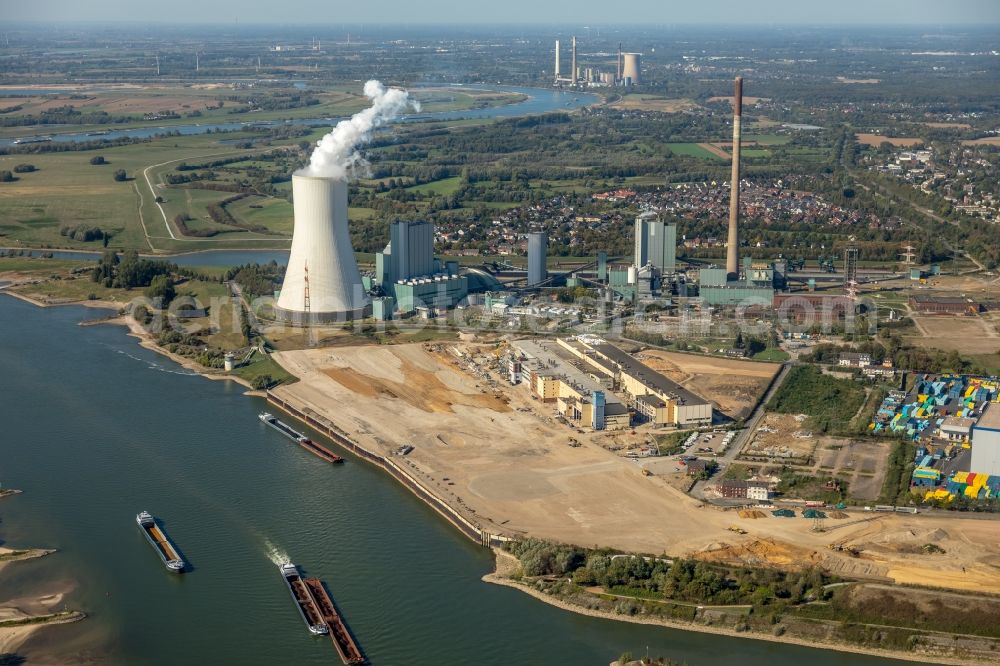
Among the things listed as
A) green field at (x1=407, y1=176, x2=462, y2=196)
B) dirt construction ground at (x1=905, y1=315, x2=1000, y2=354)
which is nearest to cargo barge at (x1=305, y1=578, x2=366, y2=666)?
dirt construction ground at (x1=905, y1=315, x2=1000, y2=354)

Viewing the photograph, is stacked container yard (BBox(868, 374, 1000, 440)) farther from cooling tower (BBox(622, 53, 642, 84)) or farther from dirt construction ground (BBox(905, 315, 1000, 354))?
cooling tower (BBox(622, 53, 642, 84))

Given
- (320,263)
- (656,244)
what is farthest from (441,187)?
(320,263)

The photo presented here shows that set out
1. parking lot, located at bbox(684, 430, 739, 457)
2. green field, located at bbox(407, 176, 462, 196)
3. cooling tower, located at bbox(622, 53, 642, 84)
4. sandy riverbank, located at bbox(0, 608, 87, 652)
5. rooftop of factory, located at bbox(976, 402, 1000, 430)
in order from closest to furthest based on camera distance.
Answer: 1. sandy riverbank, located at bbox(0, 608, 87, 652)
2. rooftop of factory, located at bbox(976, 402, 1000, 430)
3. parking lot, located at bbox(684, 430, 739, 457)
4. green field, located at bbox(407, 176, 462, 196)
5. cooling tower, located at bbox(622, 53, 642, 84)

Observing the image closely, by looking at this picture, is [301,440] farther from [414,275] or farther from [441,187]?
[441,187]

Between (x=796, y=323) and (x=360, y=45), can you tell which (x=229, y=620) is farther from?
(x=360, y=45)

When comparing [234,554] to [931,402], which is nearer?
[234,554]

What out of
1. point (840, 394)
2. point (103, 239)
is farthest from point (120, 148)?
point (840, 394)
